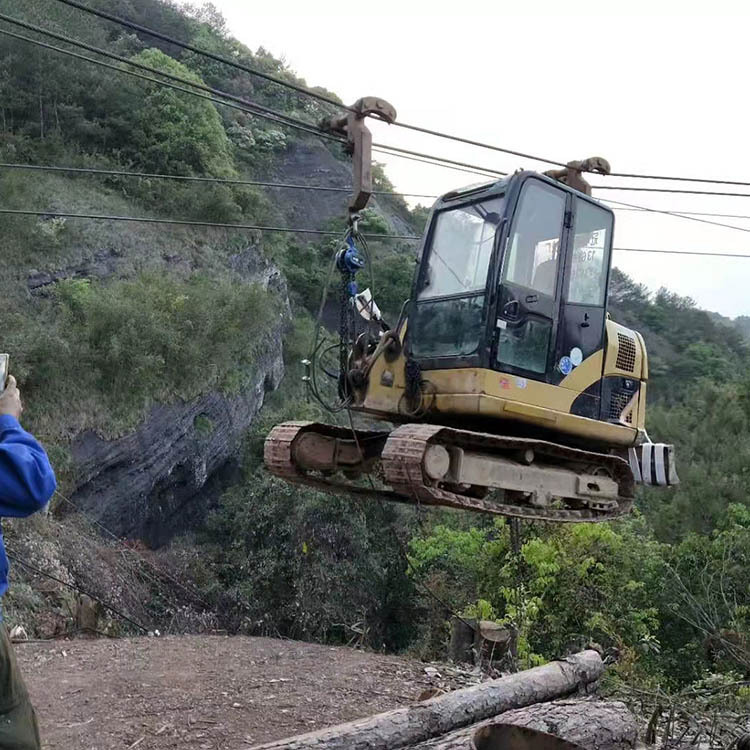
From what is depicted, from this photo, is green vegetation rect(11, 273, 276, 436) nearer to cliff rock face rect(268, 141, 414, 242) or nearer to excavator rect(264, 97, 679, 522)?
excavator rect(264, 97, 679, 522)

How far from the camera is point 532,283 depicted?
6.08 metres

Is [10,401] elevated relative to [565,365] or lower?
lower

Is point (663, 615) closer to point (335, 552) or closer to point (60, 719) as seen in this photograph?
point (335, 552)

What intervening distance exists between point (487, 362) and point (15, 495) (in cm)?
398

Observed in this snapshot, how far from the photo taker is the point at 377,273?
106 ft

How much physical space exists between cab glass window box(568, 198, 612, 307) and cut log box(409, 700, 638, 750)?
119 inches

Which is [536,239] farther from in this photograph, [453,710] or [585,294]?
[453,710]

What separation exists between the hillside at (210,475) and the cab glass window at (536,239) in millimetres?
5449

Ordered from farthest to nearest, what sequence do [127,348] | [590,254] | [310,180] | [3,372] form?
[310,180]
[127,348]
[590,254]
[3,372]

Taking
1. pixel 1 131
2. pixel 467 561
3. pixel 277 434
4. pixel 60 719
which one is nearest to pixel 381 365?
pixel 277 434

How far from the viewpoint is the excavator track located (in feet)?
17.8

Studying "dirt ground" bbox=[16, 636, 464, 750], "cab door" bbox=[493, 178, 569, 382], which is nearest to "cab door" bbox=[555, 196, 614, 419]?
"cab door" bbox=[493, 178, 569, 382]

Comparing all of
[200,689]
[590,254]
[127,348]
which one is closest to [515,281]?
[590,254]

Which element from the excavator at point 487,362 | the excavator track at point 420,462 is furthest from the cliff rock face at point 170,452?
the excavator at point 487,362
